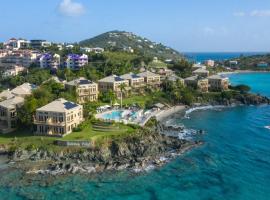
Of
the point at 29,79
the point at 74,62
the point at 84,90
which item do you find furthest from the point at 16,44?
the point at 84,90

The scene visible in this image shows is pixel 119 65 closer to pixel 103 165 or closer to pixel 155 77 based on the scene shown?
pixel 155 77

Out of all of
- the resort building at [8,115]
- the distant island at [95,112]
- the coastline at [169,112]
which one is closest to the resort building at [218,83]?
the distant island at [95,112]

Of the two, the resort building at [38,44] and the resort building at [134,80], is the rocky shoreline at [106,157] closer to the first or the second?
the resort building at [134,80]

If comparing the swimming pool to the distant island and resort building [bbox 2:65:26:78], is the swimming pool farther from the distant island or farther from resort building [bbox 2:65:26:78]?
resort building [bbox 2:65:26:78]

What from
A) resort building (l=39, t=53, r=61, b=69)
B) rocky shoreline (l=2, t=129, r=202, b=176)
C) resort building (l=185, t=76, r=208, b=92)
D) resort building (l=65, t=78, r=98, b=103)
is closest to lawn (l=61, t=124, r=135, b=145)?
rocky shoreline (l=2, t=129, r=202, b=176)

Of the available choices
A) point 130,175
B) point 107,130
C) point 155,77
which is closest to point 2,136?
point 107,130

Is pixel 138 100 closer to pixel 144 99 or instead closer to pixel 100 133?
pixel 144 99
